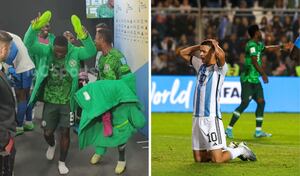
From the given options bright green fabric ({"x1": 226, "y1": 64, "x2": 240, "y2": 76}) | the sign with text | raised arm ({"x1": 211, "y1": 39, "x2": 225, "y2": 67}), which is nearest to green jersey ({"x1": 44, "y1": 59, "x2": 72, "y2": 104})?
raised arm ({"x1": 211, "y1": 39, "x2": 225, "y2": 67})

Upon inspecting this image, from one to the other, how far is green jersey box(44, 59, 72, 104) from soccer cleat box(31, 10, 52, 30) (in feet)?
1.05

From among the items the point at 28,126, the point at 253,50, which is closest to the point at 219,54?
the point at 28,126

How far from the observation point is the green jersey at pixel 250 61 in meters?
8.82

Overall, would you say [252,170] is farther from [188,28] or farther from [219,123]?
[188,28]

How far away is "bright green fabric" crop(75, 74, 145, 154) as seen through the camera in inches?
→ 225

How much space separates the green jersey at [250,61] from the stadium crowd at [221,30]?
5.78 m

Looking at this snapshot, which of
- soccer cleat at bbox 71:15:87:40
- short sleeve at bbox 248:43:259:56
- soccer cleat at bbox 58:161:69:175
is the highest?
soccer cleat at bbox 71:15:87:40

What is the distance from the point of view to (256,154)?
8.13 meters

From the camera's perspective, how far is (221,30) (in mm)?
15961

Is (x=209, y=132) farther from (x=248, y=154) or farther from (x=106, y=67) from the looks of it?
(x=106, y=67)

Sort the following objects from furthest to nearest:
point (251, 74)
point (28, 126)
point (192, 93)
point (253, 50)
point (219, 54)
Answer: point (192, 93) → point (251, 74) → point (253, 50) → point (219, 54) → point (28, 126)

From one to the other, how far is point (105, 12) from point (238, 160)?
2708 mm

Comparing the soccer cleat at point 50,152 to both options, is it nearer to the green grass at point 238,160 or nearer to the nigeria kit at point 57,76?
the nigeria kit at point 57,76

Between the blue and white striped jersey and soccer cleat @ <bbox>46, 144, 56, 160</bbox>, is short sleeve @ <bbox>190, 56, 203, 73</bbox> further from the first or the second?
soccer cleat @ <bbox>46, 144, 56, 160</bbox>
